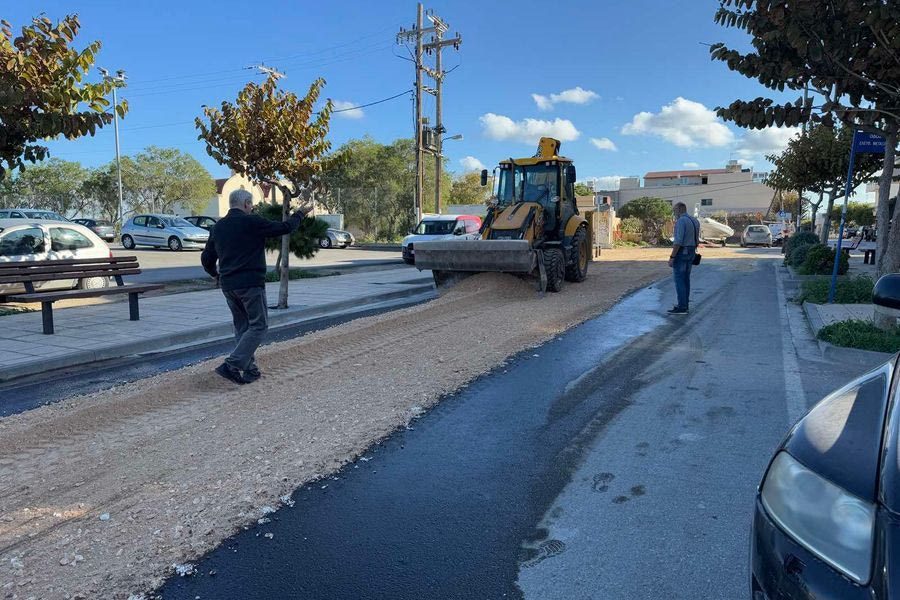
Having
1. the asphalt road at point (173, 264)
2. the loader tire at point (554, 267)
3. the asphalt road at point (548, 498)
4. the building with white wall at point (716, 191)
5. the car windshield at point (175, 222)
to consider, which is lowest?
the asphalt road at point (548, 498)

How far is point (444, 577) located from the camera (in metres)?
2.95

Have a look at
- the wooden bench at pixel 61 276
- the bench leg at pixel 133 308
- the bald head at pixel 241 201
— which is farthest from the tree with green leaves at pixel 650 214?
the bald head at pixel 241 201

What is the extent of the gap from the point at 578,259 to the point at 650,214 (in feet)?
123

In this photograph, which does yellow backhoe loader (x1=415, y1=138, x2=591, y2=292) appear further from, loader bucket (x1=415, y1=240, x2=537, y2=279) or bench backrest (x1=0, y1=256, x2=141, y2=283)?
bench backrest (x1=0, y1=256, x2=141, y2=283)

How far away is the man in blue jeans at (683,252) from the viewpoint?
1041 centimetres

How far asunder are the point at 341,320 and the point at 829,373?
706 cm

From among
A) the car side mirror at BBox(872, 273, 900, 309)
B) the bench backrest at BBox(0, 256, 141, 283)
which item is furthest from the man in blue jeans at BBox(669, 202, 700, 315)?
the bench backrest at BBox(0, 256, 141, 283)

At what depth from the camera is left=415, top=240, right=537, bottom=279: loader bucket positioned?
475 inches

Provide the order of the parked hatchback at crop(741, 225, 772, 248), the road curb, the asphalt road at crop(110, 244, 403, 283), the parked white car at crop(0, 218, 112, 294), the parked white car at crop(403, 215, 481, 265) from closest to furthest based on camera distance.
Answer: the road curb
the parked white car at crop(0, 218, 112, 294)
the asphalt road at crop(110, 244, 403, 283)
the parked white car at crop(403, 215, 481, 265)
the parked hatchback at crop(741, 225, 772, 248)

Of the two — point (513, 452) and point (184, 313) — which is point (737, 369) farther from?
point (184, 313)

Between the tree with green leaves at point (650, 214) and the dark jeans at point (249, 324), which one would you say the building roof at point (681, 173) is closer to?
the tree with green leaves at point (650, 214)

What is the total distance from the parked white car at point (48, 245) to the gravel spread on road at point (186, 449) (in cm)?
681

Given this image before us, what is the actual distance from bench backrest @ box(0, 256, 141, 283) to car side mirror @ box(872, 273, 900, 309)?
10175 mm

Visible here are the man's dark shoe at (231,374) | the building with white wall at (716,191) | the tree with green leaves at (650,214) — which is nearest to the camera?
the man's dark shoe at (231,374)
